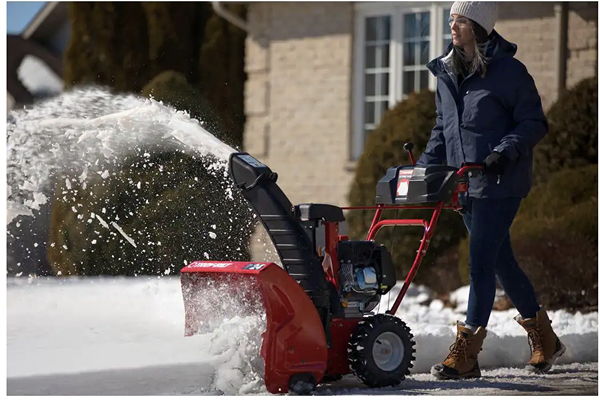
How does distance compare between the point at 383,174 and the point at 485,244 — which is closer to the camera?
the point at 485,244

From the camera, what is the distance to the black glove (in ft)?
16.8

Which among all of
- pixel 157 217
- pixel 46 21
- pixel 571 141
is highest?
pixel 46 21

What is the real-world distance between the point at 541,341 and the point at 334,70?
8152 mm

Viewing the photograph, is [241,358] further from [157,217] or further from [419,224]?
[157,217]

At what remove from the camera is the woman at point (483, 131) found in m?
5.27

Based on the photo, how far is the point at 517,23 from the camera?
12102 millimetres

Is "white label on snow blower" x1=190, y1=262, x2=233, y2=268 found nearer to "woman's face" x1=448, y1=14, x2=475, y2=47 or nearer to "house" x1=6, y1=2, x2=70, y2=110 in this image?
"woman's face" x1=448, y1=14, x2=475, y2=47

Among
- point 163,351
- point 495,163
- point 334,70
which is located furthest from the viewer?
point 334,70

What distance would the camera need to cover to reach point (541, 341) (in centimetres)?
563

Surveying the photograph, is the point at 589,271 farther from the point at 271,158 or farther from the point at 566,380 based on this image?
the point at 271,158

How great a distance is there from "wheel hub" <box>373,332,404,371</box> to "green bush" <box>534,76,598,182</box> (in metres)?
5.41

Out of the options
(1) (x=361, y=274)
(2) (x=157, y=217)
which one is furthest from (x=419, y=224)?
(2) (x=157, y=217)

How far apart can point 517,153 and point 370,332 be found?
1.10m

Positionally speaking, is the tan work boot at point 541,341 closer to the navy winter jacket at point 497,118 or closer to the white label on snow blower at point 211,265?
the navy winter jacket at point 497,118
